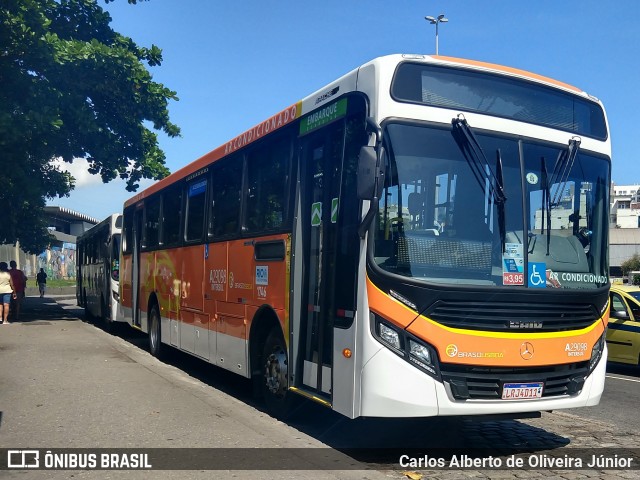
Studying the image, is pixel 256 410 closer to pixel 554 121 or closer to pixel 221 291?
pixel 221 291

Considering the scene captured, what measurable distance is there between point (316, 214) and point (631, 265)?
100 meters

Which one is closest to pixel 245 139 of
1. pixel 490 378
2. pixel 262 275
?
pixel 262 275

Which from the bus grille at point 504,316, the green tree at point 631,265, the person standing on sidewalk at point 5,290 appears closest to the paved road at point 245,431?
the bus grille at point 504,316

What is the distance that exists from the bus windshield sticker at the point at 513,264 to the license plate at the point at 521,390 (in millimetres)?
877

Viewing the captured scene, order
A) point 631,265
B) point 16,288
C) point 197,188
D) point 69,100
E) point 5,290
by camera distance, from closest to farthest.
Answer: point 197,188 → point 69,100 → point 5,290 → point 16,288 → point 631,265

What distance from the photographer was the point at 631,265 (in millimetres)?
97188

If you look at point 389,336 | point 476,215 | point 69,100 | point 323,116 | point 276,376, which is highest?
point 69,100

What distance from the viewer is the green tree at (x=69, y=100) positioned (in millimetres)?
18562

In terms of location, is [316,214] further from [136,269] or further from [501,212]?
[136,269]

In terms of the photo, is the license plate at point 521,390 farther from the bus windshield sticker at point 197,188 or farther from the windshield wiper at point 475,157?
the bus windshield sticker at point 197,188

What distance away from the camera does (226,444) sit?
6660 millimetres

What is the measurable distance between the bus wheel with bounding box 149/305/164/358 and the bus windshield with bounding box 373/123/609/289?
28.8 feet

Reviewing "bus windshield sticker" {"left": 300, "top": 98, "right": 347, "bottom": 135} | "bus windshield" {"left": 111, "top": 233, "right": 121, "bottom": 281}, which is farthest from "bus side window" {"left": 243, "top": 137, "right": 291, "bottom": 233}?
"bus windshield" {"left": 111, "top": 233, "right": 121, "bottom": 281}

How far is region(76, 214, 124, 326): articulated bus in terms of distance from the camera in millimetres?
19156
